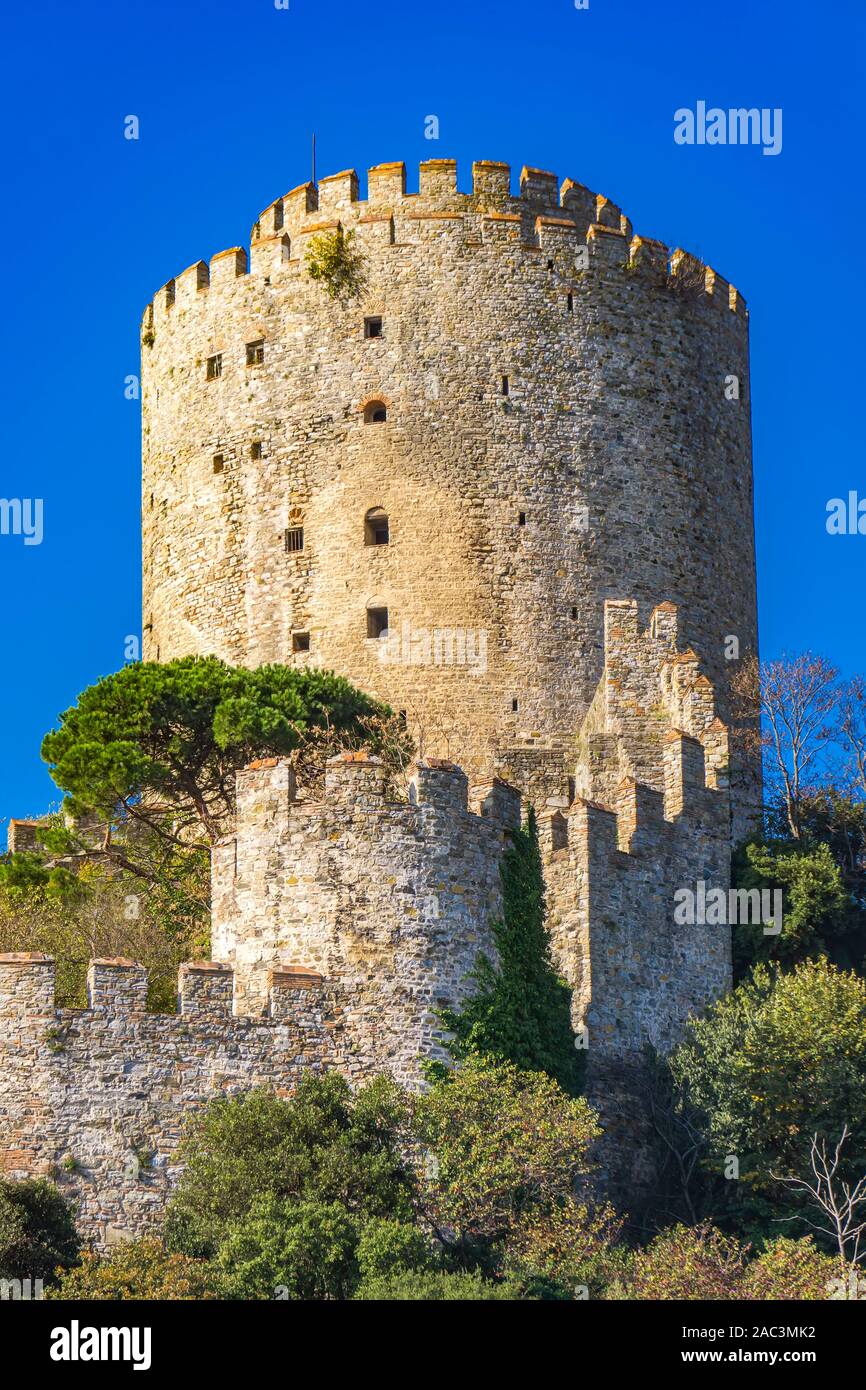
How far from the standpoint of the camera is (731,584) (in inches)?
1891

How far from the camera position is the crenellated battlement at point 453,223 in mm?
47375

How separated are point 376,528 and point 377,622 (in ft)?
5.41

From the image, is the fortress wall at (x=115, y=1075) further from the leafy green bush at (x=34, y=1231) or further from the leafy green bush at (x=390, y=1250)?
the leafy green bush at (x=390, y=1250)

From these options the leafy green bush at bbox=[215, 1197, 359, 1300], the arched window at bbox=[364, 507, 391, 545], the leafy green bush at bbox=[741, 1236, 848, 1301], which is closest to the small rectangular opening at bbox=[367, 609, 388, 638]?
the arched window at bbox=[364, 507, 391, 545]

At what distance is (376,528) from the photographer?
46250 mm

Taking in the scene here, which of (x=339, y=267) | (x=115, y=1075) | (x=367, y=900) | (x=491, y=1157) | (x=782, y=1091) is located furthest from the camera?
(x=339, y=267)

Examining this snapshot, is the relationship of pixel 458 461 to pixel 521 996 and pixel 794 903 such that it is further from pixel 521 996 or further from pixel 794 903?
pixel 521 996

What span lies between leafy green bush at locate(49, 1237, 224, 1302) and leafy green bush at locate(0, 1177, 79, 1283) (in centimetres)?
31

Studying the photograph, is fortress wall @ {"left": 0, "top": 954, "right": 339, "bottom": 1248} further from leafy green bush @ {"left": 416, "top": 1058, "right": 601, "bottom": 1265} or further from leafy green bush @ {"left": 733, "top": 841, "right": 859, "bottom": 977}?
leafy green bush @ {"left": 733, "top": 841, "right": 859, "bottom": 977}

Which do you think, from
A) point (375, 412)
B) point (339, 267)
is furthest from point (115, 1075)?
point (339, 267)

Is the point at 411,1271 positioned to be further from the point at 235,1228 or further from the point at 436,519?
the point at 436,519

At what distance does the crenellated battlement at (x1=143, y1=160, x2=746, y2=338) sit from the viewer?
47375 mm

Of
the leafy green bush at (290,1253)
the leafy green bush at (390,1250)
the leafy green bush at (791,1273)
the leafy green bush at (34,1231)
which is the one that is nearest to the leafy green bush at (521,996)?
the leafy green bush at (390,1250)

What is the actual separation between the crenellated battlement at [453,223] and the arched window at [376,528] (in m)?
4.64
